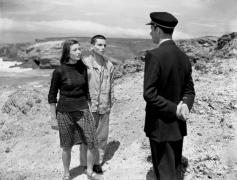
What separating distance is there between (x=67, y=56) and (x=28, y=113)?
5.35m

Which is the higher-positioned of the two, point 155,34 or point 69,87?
point 155,34

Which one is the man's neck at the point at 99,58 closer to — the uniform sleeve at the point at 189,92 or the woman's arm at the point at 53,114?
the woman's arm at the point at 53,114

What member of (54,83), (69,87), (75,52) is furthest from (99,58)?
(54,83)

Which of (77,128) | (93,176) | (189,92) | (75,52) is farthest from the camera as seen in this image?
(93,176)

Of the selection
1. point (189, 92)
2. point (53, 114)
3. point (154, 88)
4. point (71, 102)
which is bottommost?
point (53, 114)

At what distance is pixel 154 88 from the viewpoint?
3609 mm

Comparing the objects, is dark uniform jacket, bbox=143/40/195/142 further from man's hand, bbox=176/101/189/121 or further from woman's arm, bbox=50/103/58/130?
woman's arm, bbox=50/103/58/130

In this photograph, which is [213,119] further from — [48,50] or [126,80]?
[48,50]

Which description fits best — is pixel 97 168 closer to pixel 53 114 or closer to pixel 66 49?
pixel 53 114

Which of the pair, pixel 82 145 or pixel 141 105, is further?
pixel 141 105

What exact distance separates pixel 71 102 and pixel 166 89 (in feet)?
5.72

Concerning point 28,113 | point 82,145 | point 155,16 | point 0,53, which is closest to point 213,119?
point 82,145

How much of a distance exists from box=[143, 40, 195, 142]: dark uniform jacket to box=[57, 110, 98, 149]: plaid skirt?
1.48 meters

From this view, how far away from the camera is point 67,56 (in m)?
4.95
